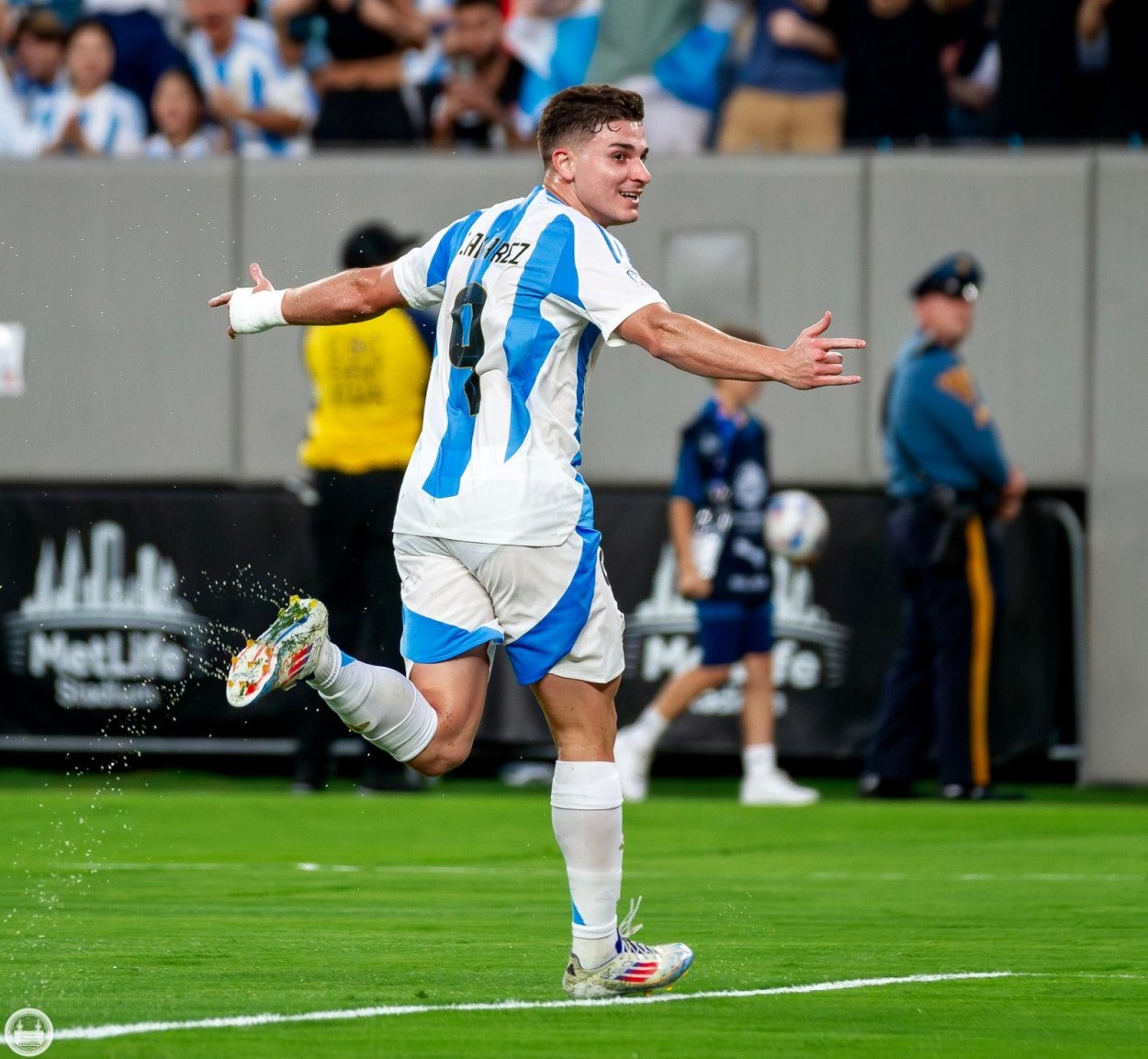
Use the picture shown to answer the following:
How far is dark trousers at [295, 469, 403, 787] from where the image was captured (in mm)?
11312

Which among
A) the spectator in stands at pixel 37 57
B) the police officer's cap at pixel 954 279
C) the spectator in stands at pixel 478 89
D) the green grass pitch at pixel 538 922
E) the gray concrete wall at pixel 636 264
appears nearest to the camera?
the green grass pitch at pixel 538 922

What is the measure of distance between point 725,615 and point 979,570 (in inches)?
52.3

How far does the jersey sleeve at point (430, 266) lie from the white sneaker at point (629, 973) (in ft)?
5.55

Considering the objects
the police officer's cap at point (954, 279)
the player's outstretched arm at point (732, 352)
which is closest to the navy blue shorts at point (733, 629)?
the police officer's cap at point (954, 279)

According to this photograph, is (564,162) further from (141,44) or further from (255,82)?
(141,44)

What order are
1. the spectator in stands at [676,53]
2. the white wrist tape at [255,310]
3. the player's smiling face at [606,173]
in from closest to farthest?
the player's smiling face at [606,173] < the white wrist tape at [255,310] < the spectator in stands at [676,53]

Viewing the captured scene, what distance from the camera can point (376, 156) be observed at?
13219 mm

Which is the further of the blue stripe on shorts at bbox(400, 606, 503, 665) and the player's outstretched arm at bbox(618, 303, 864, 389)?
the blue stripe on shorts at bbox(400, 606, 503, 665)

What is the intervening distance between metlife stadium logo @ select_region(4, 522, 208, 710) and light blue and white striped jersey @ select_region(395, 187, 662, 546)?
24.2ft

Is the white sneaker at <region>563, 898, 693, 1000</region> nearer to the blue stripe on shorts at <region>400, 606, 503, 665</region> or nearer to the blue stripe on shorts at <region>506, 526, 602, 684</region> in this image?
the blue stripe on shorts at <region>506, 526, 602, 684</region>

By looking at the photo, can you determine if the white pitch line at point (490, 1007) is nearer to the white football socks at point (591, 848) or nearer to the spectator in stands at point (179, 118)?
the white football socks at point (591, 848)

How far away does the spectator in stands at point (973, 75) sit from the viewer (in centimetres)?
1338

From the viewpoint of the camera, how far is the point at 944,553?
1116 centimetres

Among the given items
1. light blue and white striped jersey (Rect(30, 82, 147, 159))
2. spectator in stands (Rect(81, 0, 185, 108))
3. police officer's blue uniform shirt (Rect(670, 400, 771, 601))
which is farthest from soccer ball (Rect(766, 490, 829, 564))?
spectator in stands (Rect(81, 0, 185, 108))
